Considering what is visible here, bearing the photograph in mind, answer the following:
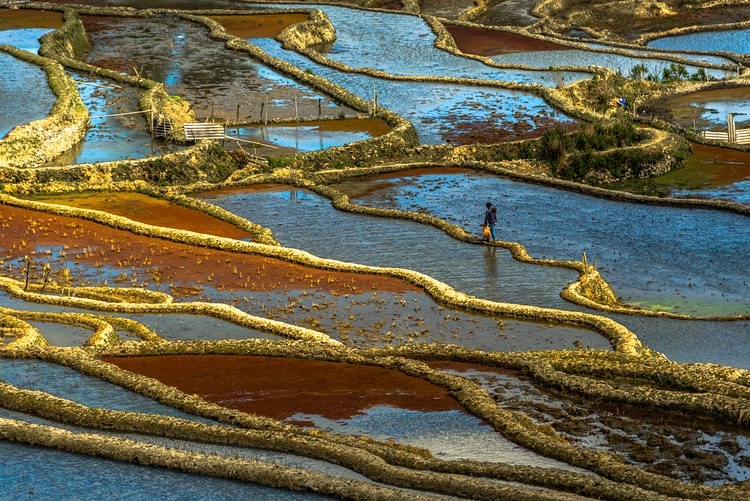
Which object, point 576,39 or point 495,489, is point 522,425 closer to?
point 495,489

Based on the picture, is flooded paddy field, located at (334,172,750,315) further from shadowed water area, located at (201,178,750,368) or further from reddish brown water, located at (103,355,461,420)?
reddish brown water, located at (103,355,461,420)

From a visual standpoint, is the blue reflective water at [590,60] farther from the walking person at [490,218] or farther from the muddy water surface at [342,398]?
the muddy water surface at [342,398]

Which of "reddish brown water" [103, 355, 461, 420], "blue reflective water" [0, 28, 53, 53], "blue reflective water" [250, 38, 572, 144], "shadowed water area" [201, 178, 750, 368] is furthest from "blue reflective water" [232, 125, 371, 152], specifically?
"reddish brown water" [103, 355, 461, 420]

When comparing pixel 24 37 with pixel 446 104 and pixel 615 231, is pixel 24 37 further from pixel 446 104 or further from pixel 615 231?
pixel 615 231

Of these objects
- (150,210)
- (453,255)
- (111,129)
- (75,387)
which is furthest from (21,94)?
(75,387)

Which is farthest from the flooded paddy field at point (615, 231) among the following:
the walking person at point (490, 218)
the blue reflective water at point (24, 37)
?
the blue reflective water at point (24, 37)
